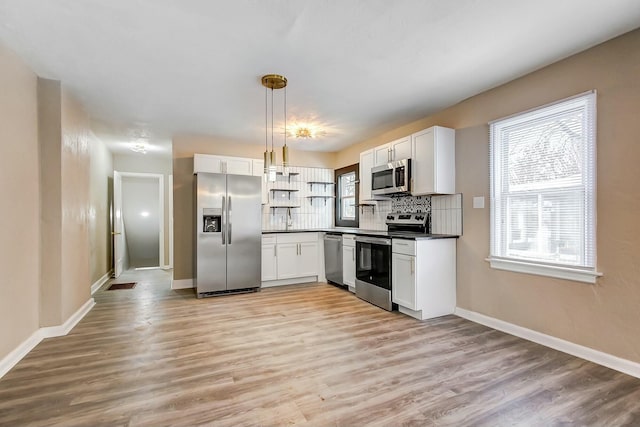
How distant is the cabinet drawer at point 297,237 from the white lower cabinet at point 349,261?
718mm

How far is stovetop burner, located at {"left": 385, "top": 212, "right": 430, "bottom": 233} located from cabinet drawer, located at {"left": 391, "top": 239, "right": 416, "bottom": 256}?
57 cm

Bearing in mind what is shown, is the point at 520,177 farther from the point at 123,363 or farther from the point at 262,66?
the point at 123,363

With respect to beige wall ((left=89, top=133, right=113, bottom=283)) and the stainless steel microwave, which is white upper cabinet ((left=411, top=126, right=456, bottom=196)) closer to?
the stainless steel microwave

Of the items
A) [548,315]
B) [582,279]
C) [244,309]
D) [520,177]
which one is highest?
[520,177]

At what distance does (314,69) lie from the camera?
2793mm

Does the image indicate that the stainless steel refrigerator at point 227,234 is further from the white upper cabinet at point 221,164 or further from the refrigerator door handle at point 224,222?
the white upper cabinet at point 221,164

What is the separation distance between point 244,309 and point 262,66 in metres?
2.76

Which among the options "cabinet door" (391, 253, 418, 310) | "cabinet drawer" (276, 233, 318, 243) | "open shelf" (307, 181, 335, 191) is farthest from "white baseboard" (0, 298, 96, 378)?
"open shelf" (307, 181, 335, 191)

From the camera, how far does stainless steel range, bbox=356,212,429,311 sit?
380 cm

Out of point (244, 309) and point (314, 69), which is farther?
point (244, 309)

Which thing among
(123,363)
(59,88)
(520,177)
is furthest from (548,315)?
(59,88)

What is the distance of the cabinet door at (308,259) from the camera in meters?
5.24

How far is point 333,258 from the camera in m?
5.10

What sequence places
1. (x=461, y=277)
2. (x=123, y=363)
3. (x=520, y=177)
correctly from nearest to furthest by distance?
(x=123, y=363)
(x=520, y=177)
(x=461, y=277)
